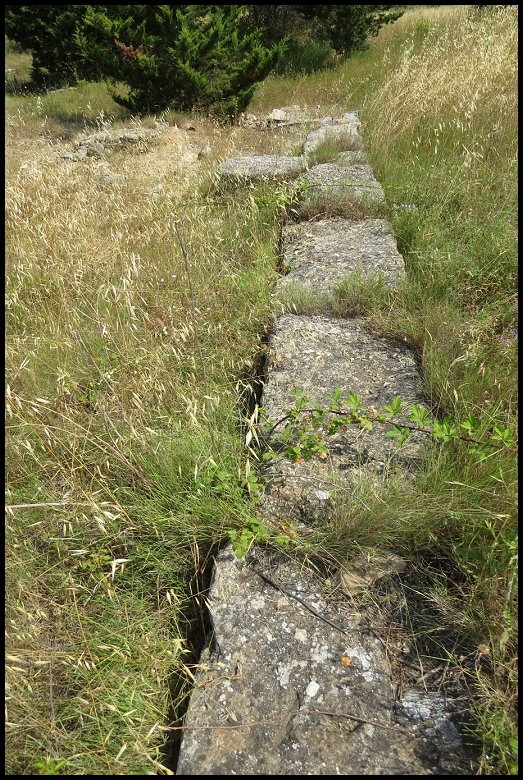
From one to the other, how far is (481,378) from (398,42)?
30.6 feet

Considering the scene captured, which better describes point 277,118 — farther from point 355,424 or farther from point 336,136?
point 355,424

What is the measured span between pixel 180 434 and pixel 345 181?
2692mm

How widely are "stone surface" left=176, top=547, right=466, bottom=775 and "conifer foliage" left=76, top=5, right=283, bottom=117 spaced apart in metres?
7.44

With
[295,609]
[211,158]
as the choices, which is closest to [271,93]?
[211,158]

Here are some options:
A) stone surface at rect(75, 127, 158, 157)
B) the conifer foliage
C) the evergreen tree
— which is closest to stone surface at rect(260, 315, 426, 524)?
stone surface at rect(75, 127, 158, 157)

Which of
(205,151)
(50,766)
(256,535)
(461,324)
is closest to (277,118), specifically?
(205,151)

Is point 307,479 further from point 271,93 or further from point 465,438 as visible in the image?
point 271,93

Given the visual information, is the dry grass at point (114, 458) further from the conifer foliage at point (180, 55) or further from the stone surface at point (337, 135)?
the conifer foliage at point (180, 55)

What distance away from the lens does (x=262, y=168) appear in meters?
4.68

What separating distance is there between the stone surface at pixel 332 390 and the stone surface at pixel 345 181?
60.0 inches

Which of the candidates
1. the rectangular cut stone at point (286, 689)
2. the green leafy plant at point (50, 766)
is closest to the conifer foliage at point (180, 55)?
the rectangular cut stone at point (286, 689)

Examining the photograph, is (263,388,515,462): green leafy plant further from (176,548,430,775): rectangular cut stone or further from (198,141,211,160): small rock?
(198,141,211,160): small rock

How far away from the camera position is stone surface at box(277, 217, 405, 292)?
2861mm

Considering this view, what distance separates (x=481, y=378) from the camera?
2.03m
